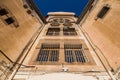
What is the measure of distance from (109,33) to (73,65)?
3.58 metres

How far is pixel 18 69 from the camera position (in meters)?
8.06

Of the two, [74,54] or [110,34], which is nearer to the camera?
[110,34]

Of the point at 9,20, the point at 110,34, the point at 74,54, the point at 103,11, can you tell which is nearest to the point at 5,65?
the point at 9,20

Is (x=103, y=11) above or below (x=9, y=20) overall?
below

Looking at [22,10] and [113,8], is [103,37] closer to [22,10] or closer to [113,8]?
[113,8]

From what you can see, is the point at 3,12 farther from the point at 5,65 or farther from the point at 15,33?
the point at 5,65

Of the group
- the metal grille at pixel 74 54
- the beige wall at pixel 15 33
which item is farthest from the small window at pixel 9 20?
the metal grille at pixel 74 54

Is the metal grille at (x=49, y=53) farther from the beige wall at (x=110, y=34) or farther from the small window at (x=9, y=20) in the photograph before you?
the beige wall at (x=110, y=34)

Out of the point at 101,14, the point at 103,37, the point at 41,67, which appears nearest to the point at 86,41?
the point at 103,37

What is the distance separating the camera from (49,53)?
10.8 metres

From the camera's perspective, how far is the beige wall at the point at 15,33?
9.21m

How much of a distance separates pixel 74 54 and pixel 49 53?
1.70 metres

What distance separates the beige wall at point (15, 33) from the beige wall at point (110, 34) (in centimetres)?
534

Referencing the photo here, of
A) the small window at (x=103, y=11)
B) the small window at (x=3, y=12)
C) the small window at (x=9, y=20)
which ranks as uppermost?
the small window at (x=3, y=12)
